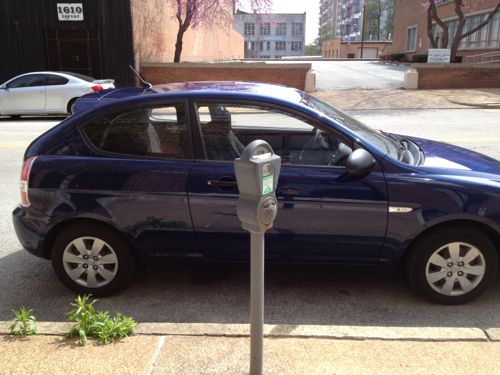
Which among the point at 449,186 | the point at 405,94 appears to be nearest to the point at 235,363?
the point at 449,186

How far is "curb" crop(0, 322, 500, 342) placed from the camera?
286 cm

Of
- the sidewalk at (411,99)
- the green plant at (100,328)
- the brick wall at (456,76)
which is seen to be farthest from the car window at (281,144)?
the brick wall at (456,76)

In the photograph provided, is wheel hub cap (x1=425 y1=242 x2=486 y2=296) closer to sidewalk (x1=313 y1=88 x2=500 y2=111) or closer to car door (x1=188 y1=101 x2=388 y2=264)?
car door (x1=188 y1=101 x2=388 y2=264)

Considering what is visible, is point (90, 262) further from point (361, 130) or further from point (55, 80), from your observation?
point (55, 80)

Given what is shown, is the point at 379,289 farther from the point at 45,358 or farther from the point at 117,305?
the point at 45,358

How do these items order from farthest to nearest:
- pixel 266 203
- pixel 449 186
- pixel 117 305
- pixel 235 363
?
1. pixel 117 305
2. pixel 449 186
3. pixel 235 363
4. pixel 266 203

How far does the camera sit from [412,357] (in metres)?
2.69

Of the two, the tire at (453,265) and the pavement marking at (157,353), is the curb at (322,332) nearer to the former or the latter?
the pavement marking at (157,353)

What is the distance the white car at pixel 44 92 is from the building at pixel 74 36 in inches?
234

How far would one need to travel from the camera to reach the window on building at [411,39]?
135ft

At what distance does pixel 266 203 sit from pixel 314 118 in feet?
5.16

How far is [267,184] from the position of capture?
198 centimetres

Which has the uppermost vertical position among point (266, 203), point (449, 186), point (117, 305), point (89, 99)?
point (89, 99)

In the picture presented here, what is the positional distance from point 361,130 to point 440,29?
122 feet
